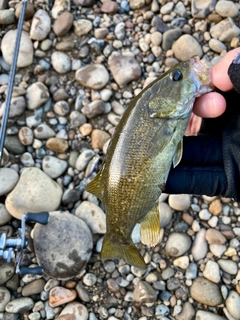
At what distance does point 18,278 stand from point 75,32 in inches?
105

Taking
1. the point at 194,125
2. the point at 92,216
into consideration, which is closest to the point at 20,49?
the point at 92,216

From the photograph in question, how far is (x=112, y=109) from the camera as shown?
13.8ft

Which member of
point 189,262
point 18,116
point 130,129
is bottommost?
point 189,262

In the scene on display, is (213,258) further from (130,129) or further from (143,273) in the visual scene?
(130,129)

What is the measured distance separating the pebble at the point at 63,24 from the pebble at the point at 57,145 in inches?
48.1

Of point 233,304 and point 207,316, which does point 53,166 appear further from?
point 233,304

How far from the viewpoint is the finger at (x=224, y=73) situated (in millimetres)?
2557

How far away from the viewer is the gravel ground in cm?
357

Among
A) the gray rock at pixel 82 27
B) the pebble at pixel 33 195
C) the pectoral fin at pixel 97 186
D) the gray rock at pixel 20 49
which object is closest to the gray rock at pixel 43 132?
the pebble at pixel 33 195

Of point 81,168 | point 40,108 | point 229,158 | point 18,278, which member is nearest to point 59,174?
point 81,168

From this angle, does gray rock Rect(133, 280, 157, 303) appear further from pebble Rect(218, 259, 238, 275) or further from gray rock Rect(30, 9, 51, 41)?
gray rock Rect(30, 9, 51, 41)

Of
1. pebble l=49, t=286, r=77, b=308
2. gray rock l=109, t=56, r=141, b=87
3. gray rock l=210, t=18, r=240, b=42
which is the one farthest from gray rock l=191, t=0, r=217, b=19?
pebble l=49, t=286, r=77, b=308

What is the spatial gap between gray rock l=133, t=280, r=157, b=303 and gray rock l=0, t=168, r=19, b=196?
1.51 meters

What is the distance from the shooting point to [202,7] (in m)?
4.30
